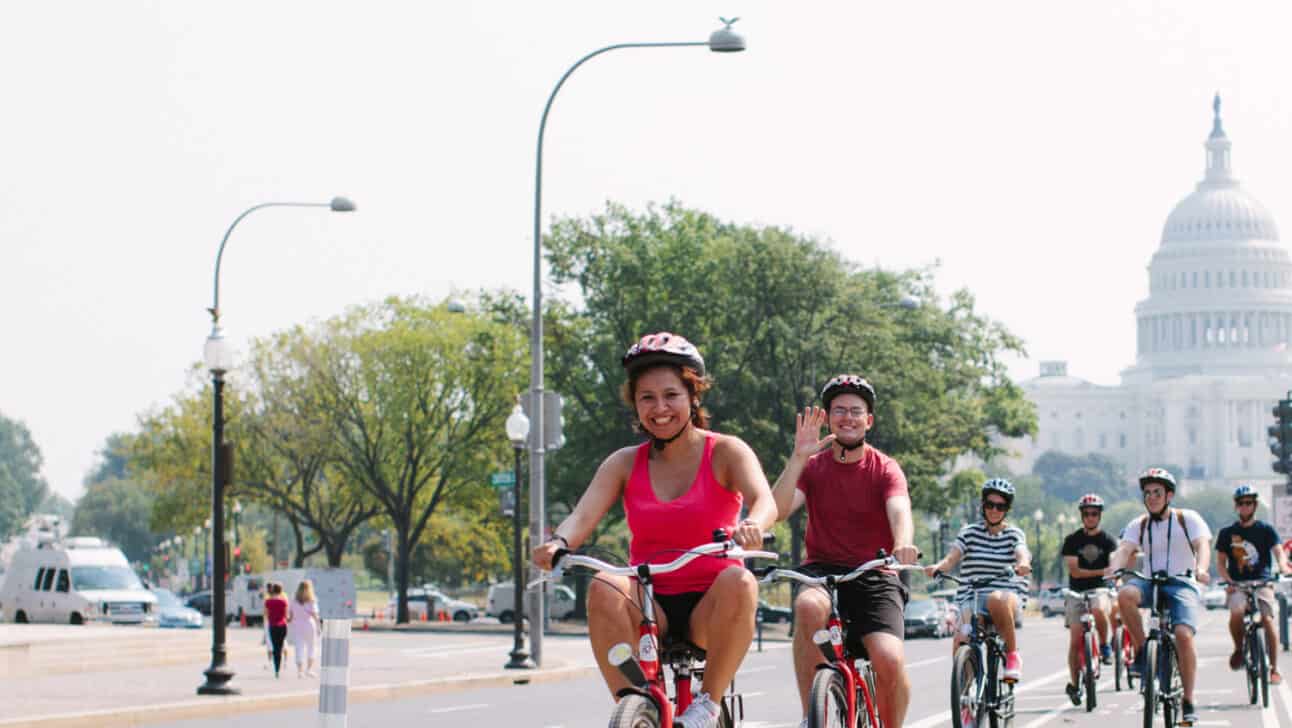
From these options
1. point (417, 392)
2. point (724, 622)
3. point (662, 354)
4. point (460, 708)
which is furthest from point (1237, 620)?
point (417, 392)

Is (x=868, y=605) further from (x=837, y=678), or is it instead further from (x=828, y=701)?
(x=828, y=701)

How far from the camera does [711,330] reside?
57281 millimetres

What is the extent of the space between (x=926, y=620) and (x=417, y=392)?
19.4m

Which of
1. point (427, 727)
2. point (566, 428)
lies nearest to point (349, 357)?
point (566, 428)

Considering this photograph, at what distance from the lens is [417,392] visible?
6531cm

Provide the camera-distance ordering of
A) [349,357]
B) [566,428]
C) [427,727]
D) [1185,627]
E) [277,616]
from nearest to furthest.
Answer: [1185,627]
[427,727]
[277,616]
[566,428]
[349,357]

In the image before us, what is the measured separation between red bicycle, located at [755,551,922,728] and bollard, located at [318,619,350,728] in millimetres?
1981

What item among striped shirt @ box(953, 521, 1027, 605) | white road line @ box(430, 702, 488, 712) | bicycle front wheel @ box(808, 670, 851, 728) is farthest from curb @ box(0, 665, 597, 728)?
bicycle front wheel @ box(808, 670, 851, 728)

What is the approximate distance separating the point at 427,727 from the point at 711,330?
38.3 meters

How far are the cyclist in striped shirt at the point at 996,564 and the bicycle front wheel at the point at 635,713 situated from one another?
6.39 meters

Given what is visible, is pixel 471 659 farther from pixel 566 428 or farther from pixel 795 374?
pixel 566 428

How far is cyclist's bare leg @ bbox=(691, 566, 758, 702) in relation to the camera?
7.84 metres

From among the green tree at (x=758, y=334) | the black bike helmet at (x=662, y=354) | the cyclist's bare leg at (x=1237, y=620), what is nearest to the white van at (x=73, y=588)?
the green tree at (x=758, y=334)

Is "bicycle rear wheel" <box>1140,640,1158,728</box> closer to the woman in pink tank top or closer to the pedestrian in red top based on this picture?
the woman in pink tank top
